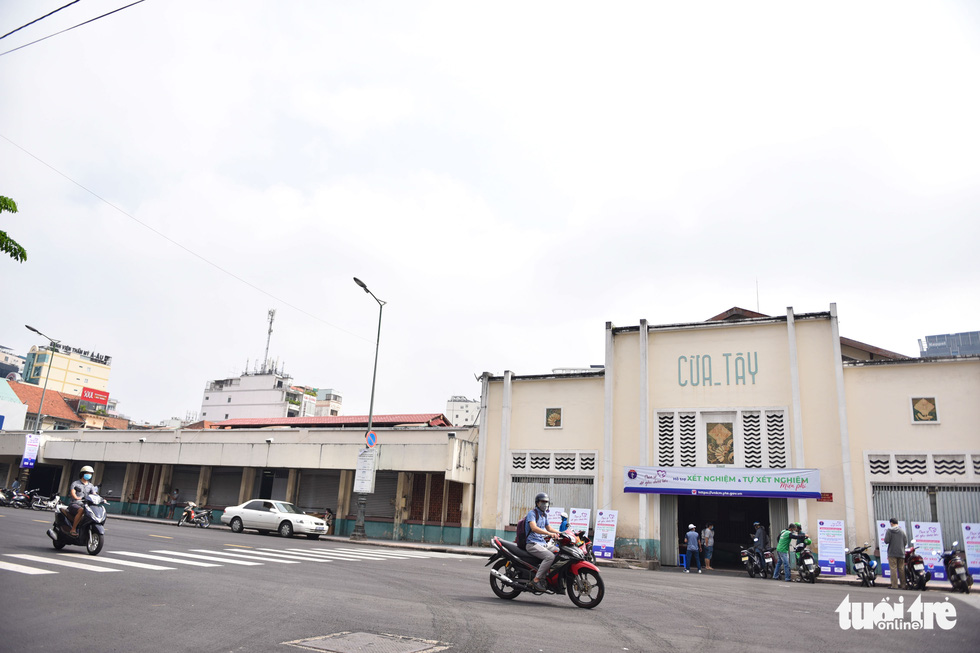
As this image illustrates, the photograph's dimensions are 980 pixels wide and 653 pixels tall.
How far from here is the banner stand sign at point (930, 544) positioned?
63.4ft

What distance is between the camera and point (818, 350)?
2367 centimetres

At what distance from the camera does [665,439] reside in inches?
995

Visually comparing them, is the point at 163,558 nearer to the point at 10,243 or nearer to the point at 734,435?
the point at 10,243

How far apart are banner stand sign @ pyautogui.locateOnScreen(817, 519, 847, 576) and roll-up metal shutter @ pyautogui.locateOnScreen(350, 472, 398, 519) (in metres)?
17.9

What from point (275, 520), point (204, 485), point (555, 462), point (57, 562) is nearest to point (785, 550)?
point (555, 462)

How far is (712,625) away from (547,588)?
7.93 ft

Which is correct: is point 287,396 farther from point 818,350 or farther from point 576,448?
point 818,350

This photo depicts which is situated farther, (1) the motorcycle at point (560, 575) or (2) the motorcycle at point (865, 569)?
(2) the motorcycle at point (865, 569)

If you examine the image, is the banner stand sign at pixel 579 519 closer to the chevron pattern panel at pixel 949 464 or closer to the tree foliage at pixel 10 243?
the chevron pattern panel at pixel 949 464

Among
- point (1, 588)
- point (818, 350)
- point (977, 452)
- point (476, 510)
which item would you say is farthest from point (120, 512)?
point (977, 452)

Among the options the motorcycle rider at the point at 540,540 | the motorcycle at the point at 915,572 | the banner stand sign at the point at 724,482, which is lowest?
the motorcycle at the point at 915,572

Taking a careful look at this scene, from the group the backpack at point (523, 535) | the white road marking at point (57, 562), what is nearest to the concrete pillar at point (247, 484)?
the white road marking at point (57, 562)

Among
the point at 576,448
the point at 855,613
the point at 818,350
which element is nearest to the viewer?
A: the point at 855,613

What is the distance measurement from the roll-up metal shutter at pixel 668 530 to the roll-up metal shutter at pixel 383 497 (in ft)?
41.0
